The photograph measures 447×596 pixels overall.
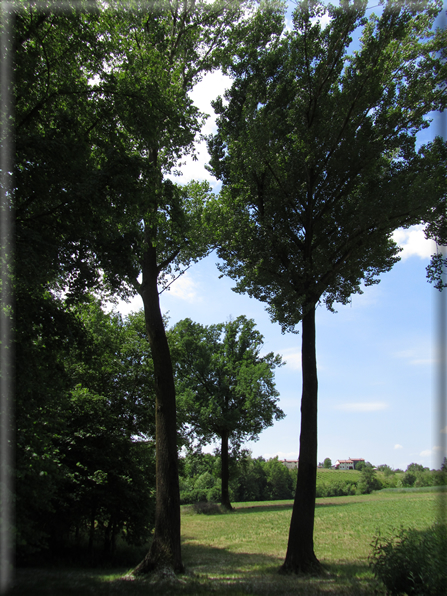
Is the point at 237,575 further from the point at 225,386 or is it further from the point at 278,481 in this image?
the point at 278,481

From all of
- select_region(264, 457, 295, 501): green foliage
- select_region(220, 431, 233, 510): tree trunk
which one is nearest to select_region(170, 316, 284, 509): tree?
select_region(220, 431, 233, 510): tree trunk

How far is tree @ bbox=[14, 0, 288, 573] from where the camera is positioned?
7.89 m

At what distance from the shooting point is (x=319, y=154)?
13.2 metres

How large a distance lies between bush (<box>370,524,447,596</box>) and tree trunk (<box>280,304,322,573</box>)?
425cm

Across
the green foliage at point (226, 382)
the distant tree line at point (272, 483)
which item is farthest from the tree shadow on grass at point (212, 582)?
the distant tree line at point (272, 483)

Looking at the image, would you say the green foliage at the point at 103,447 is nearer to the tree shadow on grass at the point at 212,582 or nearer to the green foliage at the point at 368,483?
the tree shadow on grass at the point at 212,582

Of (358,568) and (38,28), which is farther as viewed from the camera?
(358,568)

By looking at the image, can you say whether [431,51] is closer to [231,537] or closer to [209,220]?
[209,220]

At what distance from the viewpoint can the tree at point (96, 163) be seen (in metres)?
7.89

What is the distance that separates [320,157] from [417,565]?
1202 cm

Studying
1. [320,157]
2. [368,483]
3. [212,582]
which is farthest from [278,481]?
[320,157]

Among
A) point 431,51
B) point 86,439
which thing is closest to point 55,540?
point 86,439

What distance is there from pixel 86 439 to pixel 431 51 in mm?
18942

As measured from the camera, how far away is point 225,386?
121 feet
